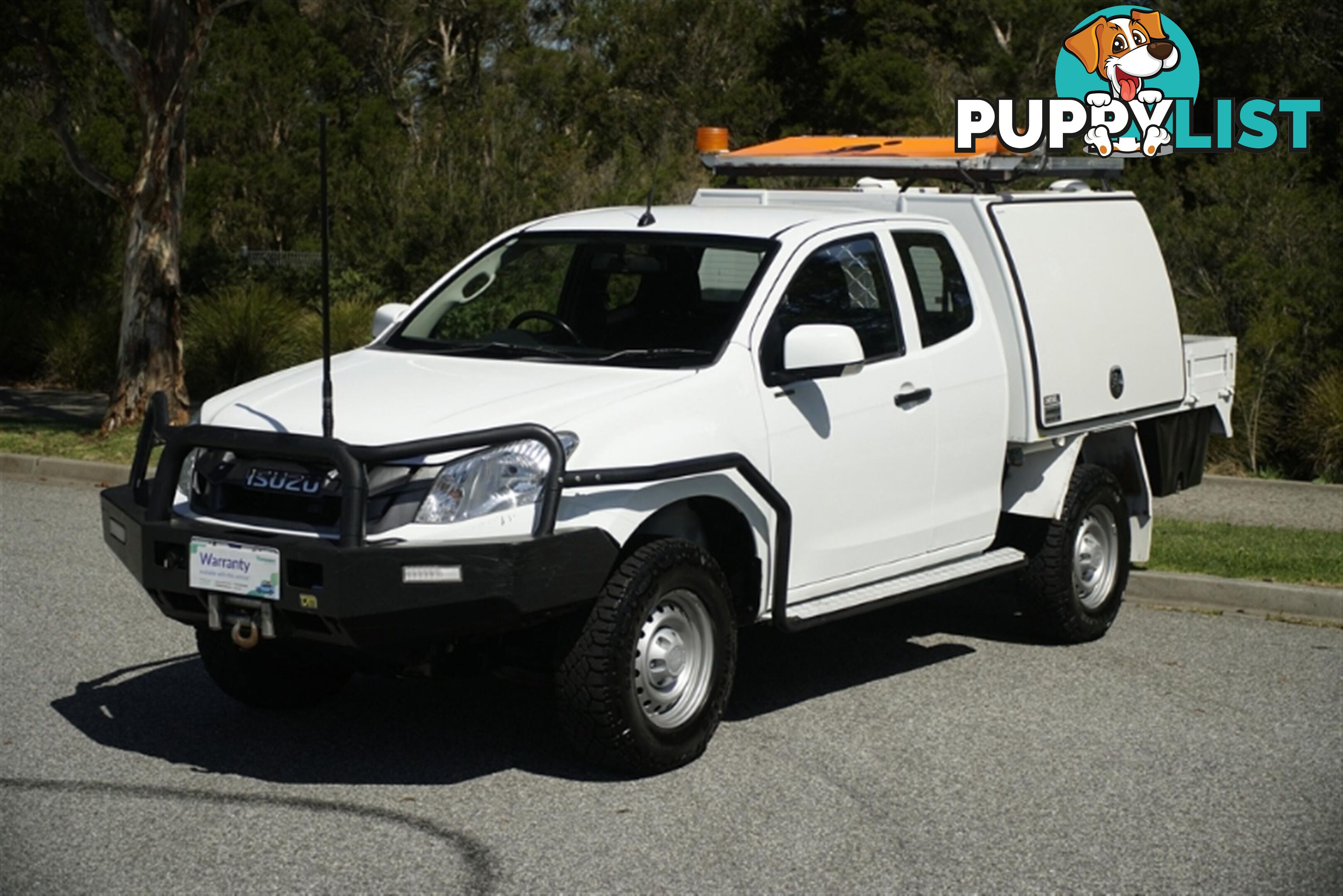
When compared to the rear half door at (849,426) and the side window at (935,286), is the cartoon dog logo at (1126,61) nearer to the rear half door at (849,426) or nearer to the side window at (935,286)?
the side window at (935,286)

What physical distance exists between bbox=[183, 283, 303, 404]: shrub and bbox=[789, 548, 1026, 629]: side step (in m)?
11.5

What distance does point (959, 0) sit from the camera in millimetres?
44188


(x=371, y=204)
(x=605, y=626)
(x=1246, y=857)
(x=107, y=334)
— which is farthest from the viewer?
(x=371, y=204)

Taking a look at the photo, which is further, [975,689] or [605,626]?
[975,689]

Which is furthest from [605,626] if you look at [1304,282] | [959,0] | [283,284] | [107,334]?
[959,0]

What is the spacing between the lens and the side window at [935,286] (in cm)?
799

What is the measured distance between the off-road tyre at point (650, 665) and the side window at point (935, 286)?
5.89 ft

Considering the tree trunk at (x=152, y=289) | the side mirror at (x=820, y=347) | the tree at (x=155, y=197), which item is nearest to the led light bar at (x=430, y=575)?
the side mirror at (x=820, y=347)

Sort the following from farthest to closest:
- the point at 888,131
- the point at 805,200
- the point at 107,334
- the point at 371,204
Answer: the point at 888,131
the point at 371,204
the point at 107,334
the point at 805,200

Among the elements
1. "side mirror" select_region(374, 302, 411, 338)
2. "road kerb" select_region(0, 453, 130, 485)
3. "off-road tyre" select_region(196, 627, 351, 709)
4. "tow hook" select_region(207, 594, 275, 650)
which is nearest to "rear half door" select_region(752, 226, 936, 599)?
"side mirror" select_region(374, 302, 411, 338)

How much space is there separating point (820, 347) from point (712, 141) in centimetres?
290

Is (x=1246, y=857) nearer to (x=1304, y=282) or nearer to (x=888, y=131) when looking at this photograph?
(x=1304, y=282)

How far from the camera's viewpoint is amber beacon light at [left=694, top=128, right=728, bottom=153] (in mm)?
9398

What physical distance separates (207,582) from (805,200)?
3.80 meters
